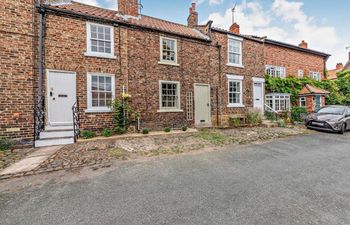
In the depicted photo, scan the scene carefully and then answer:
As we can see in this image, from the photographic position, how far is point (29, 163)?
4.34 m

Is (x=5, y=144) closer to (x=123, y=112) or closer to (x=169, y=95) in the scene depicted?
(x=123, y=112)

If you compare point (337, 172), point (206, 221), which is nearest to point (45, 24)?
point (206, 221)

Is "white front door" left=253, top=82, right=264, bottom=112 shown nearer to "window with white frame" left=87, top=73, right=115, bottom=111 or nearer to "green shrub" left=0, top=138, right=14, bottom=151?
"window with white frame" left=87, top=73, right=115, bottom=111

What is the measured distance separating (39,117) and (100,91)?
2668mm

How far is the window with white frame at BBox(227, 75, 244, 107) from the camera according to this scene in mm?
11812

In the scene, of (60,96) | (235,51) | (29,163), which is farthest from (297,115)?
(29,163)

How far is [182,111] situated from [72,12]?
7.50 meters

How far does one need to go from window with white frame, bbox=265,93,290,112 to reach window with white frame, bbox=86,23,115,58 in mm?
12871

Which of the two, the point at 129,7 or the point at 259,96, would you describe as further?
the point at 259,96

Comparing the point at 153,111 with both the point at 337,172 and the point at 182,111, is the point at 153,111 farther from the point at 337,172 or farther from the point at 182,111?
the point at 337,172

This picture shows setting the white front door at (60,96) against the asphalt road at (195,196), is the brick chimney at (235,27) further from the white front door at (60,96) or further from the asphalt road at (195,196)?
the white front door at (60,96)

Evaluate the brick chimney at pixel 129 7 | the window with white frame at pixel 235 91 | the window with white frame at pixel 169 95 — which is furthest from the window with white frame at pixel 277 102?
the brick chimney at pixel 129 7

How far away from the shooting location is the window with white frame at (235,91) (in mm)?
11812

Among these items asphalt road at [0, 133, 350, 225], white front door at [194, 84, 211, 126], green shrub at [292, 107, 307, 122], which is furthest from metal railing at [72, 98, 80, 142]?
green shrub at [292, 107, 307, 122]
